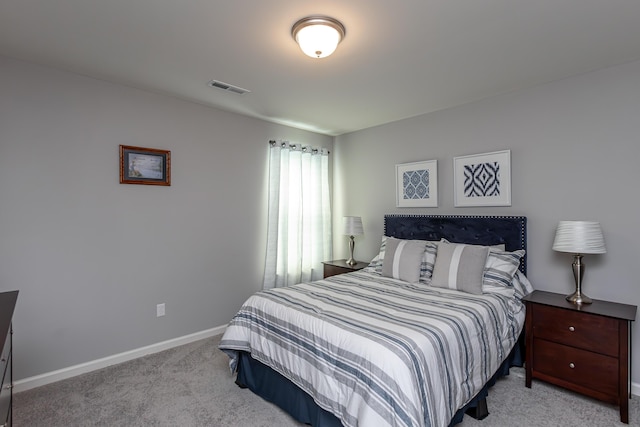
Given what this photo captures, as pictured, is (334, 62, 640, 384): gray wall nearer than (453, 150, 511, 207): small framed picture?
Yes

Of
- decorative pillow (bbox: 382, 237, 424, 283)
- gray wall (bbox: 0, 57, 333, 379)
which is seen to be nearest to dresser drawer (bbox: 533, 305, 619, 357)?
decorative pillow (bbox: 382, 237, 424, 283)

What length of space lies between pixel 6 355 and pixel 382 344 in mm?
1763

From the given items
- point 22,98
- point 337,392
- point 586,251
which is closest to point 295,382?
point 337,392

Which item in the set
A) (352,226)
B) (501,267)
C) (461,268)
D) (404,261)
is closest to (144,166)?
(352,226)

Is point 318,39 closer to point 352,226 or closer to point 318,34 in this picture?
point 318,34

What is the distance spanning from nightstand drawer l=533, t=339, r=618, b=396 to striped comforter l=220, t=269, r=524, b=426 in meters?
0.23

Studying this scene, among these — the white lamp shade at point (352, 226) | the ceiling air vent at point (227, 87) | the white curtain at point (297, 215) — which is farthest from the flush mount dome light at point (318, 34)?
the white lamp shade at point (352, 226)

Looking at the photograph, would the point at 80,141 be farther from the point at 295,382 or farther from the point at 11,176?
the point at 295,382

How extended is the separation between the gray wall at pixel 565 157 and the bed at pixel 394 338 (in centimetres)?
24

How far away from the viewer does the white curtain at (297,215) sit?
157 inches

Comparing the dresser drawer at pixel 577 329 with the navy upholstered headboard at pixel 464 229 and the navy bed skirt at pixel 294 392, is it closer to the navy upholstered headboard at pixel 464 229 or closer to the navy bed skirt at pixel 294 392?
the navy bed skirt at pixel 294 392

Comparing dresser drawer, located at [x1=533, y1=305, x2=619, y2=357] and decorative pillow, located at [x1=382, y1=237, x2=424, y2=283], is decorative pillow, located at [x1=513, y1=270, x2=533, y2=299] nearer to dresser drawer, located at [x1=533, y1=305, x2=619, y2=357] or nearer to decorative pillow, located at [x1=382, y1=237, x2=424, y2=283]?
dresser drawer, located at [x1=533, y1=305, x2=619, y2=357]

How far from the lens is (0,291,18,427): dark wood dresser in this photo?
1.31m

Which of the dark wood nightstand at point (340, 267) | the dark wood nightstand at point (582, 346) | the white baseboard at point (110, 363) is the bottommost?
the white baseboard at point (110, 363)
